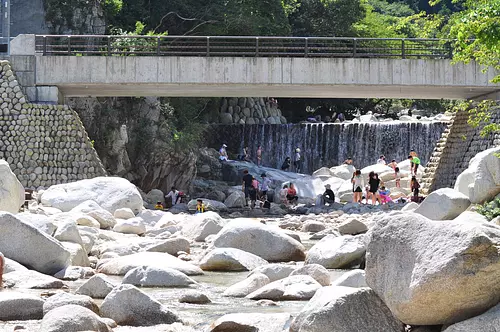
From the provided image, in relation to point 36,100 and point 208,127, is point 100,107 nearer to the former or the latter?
point 36,100

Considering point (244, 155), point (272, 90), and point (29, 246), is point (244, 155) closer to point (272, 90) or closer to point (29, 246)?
point (272, 90)

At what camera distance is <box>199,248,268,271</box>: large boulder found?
49.7 ft

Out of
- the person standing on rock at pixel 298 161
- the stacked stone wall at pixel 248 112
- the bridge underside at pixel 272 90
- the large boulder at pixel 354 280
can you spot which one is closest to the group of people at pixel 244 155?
the person standing on rock at pixel 298 161

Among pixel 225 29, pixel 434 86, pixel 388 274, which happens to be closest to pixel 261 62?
pixel 434 86

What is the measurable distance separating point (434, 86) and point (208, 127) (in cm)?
1786

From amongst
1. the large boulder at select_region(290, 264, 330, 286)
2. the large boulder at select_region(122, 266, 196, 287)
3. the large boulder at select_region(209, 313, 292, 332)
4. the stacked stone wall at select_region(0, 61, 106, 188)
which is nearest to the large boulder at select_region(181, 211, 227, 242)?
the large boulder at select_region(122, 266, 196, 287)

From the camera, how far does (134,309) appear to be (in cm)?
1021

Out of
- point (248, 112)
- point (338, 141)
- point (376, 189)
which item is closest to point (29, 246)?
point (376, 189)

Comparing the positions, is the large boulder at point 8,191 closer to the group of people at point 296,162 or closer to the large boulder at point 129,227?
the large boulder at point 129,227

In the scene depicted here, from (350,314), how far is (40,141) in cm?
2465

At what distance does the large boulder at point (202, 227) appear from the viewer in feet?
65.9

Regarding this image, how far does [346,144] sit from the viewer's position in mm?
47125

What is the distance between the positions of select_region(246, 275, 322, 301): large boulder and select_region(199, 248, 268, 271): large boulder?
8.96 ft

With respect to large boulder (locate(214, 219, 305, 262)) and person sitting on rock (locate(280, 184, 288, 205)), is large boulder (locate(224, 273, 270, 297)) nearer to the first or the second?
large boulder (locate(214, 219, 305, 262))
